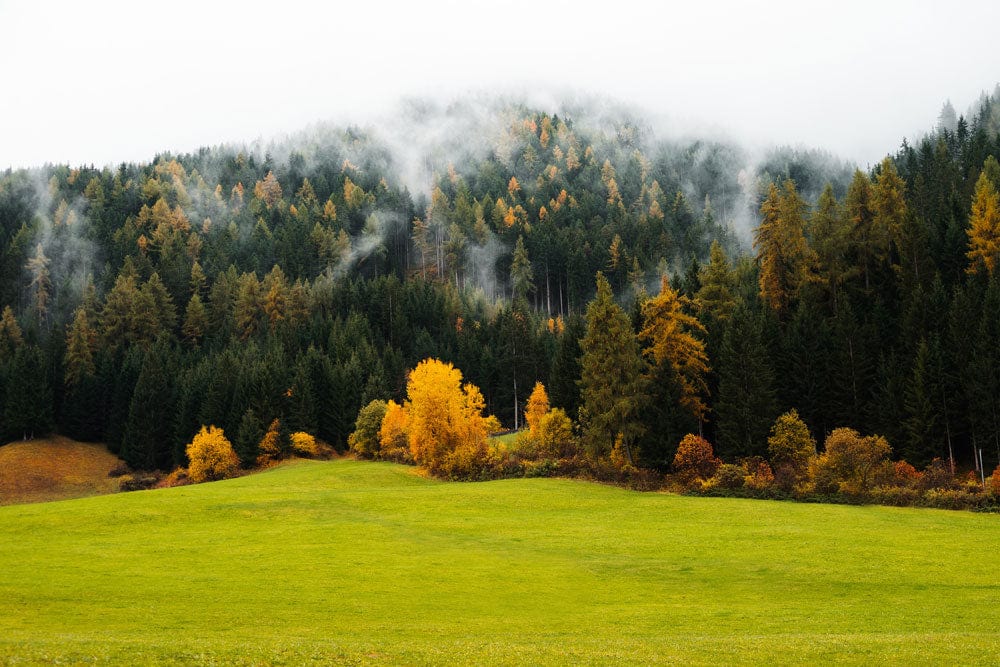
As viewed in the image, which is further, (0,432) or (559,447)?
(0,432)

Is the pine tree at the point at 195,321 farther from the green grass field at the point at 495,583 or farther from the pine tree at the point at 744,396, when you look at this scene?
the pine tree at the point at 744,396

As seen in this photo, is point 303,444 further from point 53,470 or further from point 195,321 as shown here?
point 195,321

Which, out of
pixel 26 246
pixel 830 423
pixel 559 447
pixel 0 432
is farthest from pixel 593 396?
pixel 26 246

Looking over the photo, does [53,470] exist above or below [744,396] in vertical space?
below

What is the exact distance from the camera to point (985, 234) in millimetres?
72562

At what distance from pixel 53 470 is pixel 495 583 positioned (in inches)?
3839

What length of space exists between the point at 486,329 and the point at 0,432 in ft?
271

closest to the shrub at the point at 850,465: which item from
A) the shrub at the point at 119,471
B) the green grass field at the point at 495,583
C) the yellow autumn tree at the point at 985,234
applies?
the green grass field at the point at 495,583

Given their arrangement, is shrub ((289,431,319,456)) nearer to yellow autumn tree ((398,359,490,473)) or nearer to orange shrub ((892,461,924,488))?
yellow autumn tree ((398,359,490,473))

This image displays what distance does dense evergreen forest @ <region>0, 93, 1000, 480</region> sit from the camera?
63.8m

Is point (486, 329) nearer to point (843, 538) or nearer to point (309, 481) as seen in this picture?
point (309, 481)

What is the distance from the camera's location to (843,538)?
36.2 metres

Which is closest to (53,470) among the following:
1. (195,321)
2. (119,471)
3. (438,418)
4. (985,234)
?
(119,471)

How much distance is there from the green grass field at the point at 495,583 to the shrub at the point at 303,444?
4765 cm
